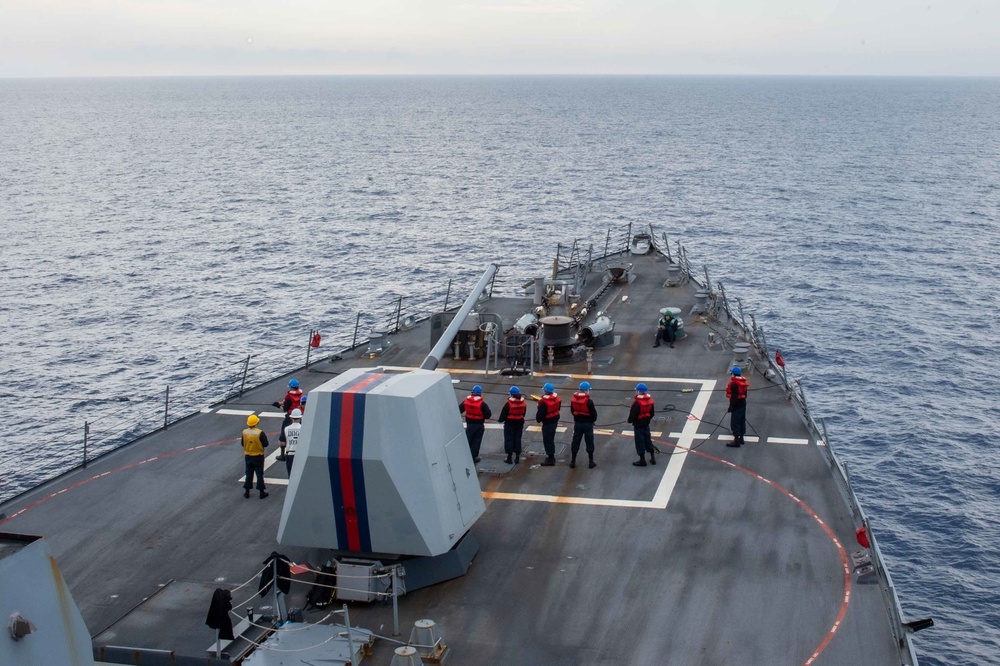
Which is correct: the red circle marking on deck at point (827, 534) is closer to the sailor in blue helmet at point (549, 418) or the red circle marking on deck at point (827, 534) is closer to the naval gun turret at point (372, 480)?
the sailor in blue helmet at point (549, 418)

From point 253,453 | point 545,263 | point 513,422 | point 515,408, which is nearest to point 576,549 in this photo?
point 515,408

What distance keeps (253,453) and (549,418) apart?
18.8ft

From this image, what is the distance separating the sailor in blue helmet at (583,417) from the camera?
66.9 feet

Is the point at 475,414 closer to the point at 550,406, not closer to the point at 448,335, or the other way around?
the point at 550,406

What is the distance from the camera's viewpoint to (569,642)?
14453mm

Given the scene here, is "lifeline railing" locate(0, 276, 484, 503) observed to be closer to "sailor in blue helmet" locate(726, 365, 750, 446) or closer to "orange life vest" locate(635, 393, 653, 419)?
"orange life vest" locate(635, 393, 653, 419)

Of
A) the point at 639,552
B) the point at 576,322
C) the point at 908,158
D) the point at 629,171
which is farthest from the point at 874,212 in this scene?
the point at 639,552

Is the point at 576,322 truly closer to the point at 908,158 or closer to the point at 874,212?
the point at 874,212

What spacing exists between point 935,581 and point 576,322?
11.8 m

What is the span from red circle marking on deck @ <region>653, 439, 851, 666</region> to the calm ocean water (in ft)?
22.8

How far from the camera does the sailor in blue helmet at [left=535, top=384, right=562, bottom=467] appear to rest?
2066cm

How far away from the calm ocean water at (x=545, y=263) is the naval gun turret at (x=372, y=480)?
13.9m

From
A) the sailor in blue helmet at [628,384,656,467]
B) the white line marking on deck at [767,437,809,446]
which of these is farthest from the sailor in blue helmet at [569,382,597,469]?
the white line marking on deck at [767,437,809,446]

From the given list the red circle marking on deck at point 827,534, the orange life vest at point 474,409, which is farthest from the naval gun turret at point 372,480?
the red circle marking on deck at point 827,534
